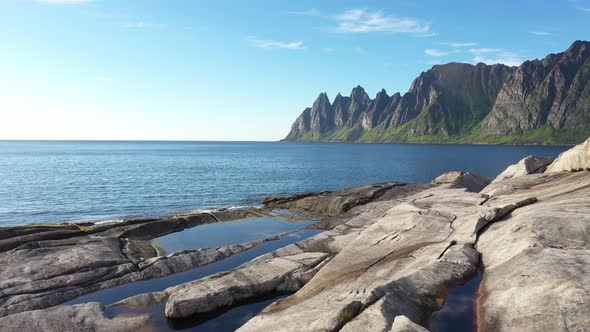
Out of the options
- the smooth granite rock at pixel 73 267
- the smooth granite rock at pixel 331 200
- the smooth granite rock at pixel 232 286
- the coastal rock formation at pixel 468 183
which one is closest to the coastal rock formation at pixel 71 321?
the smooth granite rock at pixel 232 286

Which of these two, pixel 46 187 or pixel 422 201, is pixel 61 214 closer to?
pixel 46 187

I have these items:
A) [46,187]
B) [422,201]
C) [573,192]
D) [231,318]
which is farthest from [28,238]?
[46,187]

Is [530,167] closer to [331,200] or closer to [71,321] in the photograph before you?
[331,200]

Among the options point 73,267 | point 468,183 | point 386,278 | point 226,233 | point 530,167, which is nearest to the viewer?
point 386,278

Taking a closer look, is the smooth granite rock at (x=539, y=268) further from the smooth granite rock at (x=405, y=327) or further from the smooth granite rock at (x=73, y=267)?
the smooth granite rock at (x=73, y=267)

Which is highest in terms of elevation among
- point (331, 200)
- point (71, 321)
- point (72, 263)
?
point (331, 200)

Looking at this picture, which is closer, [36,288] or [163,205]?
[36,288]

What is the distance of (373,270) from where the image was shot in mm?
22922

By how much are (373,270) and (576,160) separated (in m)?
29.3

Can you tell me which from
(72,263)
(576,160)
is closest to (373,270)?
(72,263)

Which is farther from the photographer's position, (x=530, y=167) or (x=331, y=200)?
(x=331, y=200)

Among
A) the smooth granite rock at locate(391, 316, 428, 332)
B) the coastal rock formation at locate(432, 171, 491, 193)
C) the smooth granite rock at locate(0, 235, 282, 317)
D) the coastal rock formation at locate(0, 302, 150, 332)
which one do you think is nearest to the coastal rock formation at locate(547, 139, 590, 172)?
the coastal rock formation at locate(432, 171, 491, 193)

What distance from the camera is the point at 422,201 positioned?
125 ft

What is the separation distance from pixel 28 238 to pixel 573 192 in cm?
4753
